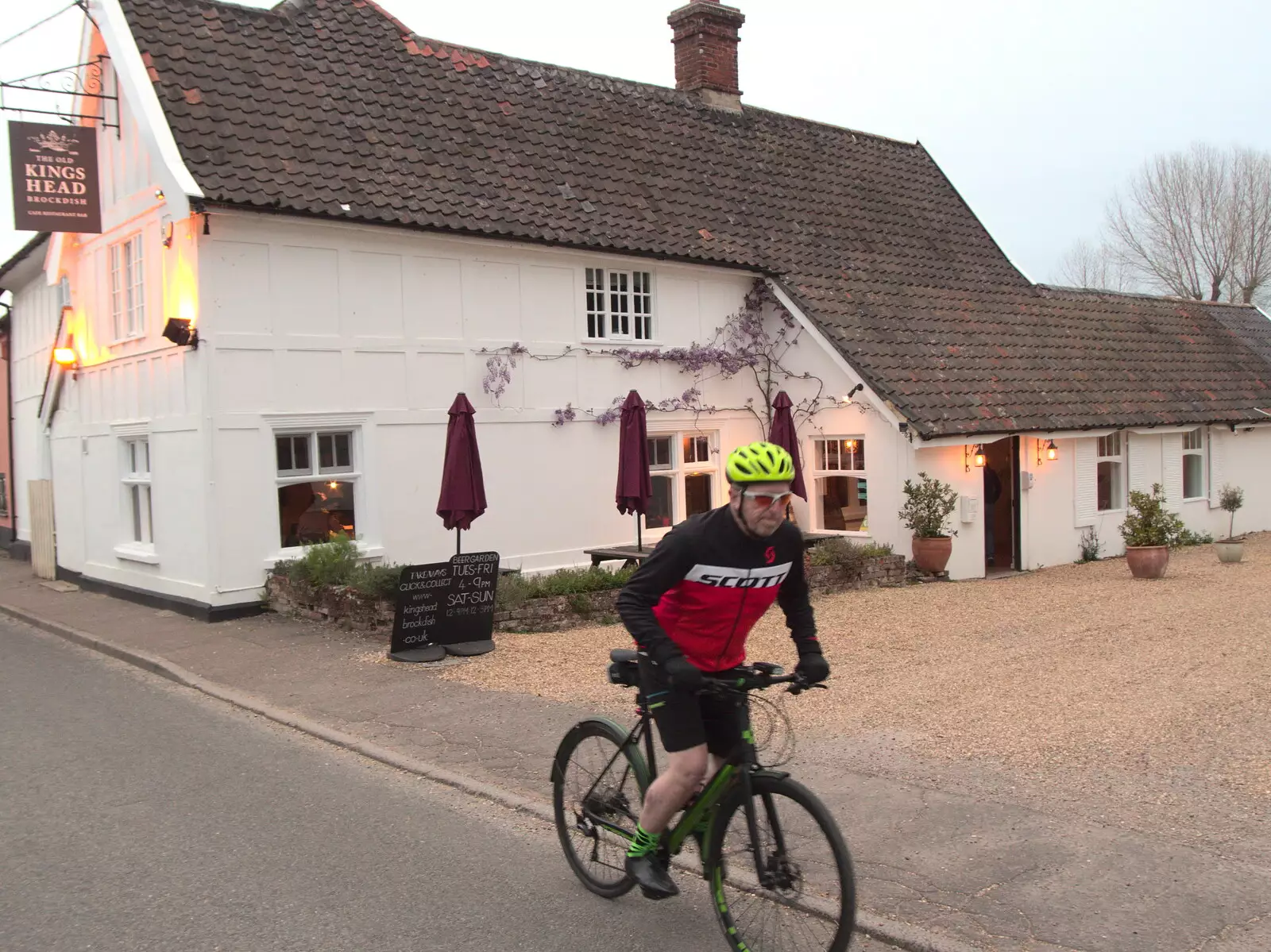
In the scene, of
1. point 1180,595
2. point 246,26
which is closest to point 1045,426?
point 1180,595

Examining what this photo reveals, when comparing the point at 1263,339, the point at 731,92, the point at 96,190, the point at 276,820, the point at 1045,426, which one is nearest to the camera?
the point at 276,820

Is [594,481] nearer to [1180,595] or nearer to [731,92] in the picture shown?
[1180,595]

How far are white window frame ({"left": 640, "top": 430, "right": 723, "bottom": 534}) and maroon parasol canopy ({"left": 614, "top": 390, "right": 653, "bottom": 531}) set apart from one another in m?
2.56

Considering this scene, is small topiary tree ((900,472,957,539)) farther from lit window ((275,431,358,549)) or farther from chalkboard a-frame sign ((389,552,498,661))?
lit window ((275,431,358,549))

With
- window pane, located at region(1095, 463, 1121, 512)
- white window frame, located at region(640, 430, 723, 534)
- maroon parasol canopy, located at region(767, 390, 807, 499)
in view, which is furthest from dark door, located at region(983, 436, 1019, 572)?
white window frame, located at region(640, 430, 723, 534)

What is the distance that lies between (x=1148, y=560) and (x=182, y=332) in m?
13.4

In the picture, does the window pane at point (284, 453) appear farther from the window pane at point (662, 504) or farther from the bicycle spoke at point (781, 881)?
the bicycle spoke at point (781, 881)

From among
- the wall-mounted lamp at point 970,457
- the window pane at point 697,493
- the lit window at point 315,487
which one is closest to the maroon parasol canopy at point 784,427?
the window pane at point 697,493

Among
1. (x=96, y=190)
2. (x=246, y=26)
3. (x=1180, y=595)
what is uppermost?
(x=246, y=26)

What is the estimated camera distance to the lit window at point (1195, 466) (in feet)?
75.0

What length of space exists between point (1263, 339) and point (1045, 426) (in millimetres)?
13183

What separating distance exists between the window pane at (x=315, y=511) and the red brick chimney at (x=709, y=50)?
11594 millimetres

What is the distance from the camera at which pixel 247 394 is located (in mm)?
14078

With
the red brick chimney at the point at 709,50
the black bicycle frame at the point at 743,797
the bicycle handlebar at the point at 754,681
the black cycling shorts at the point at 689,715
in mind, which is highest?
the red brick chimney at the point at 709,50
